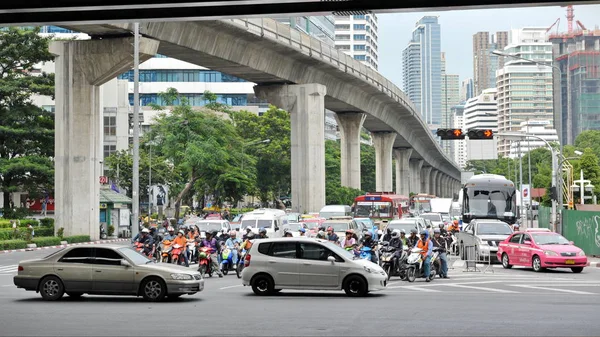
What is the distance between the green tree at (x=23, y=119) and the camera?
186ft

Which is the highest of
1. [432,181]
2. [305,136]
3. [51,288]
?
[305,136]

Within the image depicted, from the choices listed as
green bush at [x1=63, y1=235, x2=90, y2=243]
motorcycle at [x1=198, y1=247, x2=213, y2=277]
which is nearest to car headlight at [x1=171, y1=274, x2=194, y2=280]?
motorcycle at [x1=198, y1=247, x2=213, y2=277]

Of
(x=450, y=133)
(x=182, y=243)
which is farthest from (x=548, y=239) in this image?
(x=450, y=133)

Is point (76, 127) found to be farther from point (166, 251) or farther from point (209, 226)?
point (166, 251)

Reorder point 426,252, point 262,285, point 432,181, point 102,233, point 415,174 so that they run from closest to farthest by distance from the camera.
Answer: point 262,285
point 426,252
point 102,233
point 415,174
point 432,181

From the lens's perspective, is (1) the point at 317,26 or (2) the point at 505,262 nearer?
(2) the point at 505,262

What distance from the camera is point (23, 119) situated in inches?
2307

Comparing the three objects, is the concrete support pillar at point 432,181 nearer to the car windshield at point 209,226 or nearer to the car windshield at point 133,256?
the car windshield at point 209,226

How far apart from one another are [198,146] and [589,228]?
39627 millimetres

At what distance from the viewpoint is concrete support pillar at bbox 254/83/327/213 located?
64.2m

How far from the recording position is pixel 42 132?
57688 mm

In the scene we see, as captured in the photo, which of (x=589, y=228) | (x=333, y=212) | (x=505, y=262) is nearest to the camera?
(x=505, y=262)

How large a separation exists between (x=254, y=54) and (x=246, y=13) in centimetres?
3760

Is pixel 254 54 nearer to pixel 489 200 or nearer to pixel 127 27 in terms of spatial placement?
pixel 127 27
